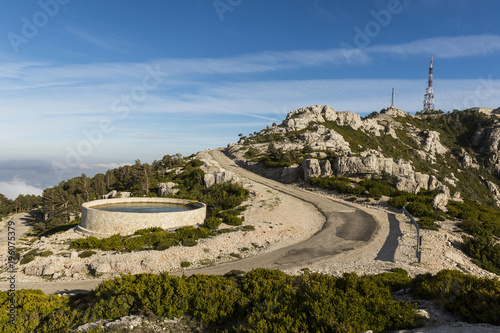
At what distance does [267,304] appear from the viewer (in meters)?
9.73

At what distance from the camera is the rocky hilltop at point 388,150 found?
173 feet

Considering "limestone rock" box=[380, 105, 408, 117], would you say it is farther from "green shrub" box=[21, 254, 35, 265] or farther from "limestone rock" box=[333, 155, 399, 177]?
"green shrub" box=[21, 254, 35, 265]

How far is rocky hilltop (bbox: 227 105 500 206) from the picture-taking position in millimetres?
52688

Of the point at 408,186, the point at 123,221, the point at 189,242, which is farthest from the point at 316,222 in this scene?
the point at 123,221

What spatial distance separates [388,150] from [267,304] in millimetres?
107321

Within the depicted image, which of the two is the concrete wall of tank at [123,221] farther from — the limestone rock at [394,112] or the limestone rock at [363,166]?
the limestone rock at [394,112]

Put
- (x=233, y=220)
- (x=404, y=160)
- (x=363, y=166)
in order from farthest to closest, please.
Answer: (x=404, y=160), (x=363, y=166), (x=233, y=220)

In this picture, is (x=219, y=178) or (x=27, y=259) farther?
(x=219, y=178)

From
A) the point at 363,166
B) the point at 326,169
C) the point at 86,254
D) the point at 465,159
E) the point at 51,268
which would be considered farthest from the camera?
the point at 465,159

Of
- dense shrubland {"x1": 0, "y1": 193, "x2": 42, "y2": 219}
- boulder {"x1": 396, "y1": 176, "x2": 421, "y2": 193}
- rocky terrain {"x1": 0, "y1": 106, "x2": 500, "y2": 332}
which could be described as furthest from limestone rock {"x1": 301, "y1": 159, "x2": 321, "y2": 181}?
dense shrubland {"x1": 0, "y1": 193, "x2": 42, "y2": 219}

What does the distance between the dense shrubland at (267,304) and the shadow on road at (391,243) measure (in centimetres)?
876

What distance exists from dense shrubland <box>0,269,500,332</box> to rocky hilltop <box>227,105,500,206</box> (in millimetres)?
38871

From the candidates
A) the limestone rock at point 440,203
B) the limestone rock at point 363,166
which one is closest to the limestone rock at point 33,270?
the limestone rock at point 440,203

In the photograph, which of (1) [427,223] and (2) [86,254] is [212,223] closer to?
(2) [86,254]
